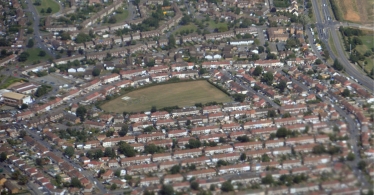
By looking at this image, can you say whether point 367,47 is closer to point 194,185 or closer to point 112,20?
point 112,20

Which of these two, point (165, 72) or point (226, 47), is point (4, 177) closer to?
point (165, 72)

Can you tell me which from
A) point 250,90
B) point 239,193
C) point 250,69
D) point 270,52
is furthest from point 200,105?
point 239,193

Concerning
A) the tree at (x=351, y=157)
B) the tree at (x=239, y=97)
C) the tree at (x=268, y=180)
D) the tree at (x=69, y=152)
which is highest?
the tree at (x=351, y=157)

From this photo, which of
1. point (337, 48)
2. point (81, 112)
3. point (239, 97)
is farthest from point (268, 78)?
point (81, 112)

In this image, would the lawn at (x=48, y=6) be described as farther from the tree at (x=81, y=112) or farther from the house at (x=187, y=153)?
the house at (x=187, y=153)

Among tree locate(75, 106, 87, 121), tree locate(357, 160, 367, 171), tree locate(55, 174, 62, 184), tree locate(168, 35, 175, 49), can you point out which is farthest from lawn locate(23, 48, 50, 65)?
tree locate(357, 160, 367, 171)

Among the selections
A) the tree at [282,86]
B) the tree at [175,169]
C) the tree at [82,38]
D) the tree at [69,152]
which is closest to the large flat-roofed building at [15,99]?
the tree at [69,152]
